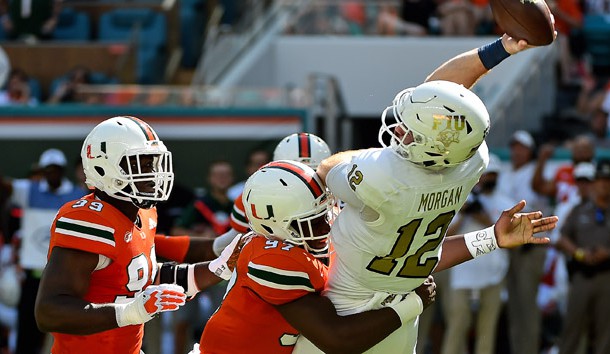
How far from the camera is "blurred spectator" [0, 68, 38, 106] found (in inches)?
453

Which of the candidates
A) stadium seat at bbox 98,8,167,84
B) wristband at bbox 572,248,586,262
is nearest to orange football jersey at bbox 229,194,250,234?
wristband at bbox 572,248,586,262

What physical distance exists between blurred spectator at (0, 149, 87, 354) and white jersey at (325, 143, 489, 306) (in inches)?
A: 203

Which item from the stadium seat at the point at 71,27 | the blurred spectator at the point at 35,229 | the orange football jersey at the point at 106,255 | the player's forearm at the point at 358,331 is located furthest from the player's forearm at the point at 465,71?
the stadium seat at the point at 71,27

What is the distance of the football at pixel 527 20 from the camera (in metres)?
4.69

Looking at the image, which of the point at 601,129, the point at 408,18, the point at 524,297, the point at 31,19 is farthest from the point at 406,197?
the point at 31,19

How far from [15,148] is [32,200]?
4.59 feet

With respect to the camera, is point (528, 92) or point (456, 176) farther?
point (528, 92)

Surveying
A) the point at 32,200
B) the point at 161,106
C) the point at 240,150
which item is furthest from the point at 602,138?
the point at 32,200

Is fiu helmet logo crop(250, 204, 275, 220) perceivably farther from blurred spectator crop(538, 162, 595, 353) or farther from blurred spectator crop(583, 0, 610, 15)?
blurred spectator crop(583, 0, 610, 15)

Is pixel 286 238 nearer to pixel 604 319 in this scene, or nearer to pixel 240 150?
pixel 604 319

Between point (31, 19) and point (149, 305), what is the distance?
31.6 feet

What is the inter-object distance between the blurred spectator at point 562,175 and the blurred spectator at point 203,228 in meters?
2.51

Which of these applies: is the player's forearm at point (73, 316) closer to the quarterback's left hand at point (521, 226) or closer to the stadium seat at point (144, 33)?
the quarterback's left hand at point (521, 226)

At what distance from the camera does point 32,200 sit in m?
9.48
